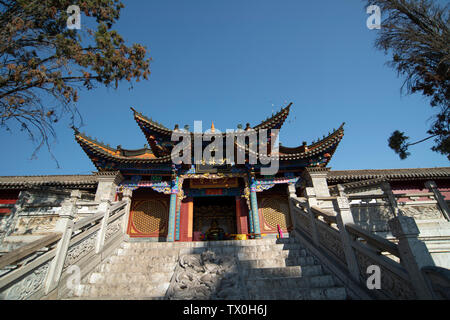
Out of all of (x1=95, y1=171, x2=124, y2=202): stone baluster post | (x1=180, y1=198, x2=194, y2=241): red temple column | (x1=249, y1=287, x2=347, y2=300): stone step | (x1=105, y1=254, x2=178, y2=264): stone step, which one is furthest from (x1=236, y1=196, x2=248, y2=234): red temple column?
(x1=249, y1=287, x2=347, y2=300): stone step

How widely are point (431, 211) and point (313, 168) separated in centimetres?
376

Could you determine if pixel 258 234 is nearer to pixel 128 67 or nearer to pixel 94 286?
pixel 94 286

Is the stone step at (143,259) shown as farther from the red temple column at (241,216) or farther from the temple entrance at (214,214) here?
the temple entrance at (214,214)

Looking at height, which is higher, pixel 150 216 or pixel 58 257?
pixel 150 216

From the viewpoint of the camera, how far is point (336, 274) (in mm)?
4074

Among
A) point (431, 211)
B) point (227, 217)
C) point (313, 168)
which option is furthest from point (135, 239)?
point (431, 211)

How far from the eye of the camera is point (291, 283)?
13.0 ft

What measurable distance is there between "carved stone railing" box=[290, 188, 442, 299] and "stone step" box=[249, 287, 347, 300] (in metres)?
0.24

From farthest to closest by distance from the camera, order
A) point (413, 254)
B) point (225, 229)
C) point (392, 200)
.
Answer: point (225, 229)
point (392, 200)
point (413, 254)

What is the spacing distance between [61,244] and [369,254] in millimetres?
5367

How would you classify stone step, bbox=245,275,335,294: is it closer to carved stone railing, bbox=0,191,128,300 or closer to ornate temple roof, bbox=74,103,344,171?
carved stone railing, bbox=0,191,128,300

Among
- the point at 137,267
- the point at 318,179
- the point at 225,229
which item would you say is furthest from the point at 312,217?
the point at 225,229

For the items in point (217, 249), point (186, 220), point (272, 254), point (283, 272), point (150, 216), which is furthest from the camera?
point (150, 216)

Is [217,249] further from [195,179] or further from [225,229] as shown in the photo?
[225,229]
